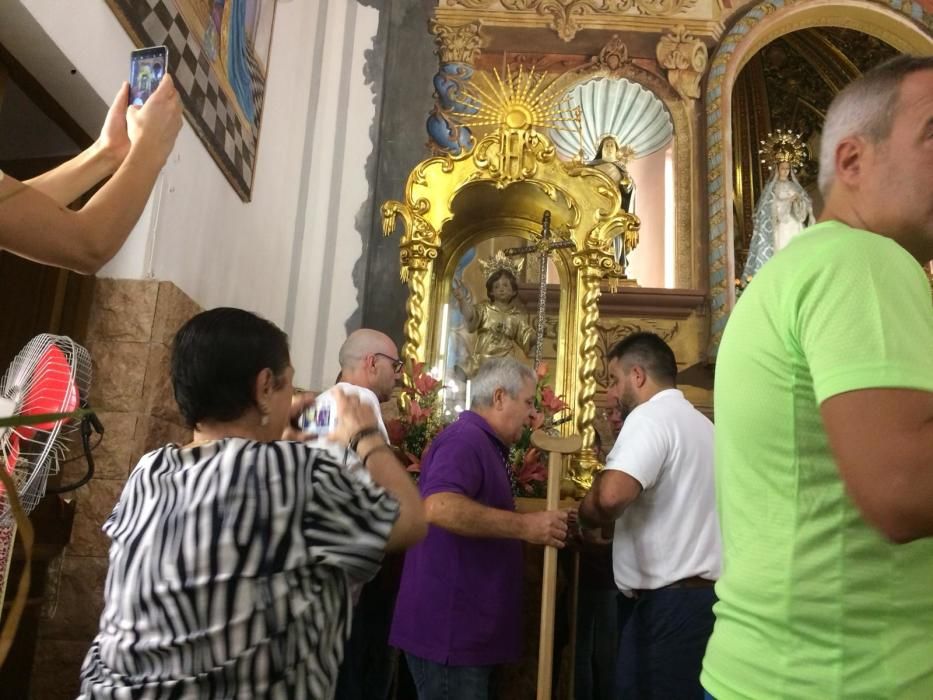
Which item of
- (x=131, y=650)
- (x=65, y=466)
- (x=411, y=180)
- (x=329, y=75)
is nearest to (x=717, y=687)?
(x=131, y=650)

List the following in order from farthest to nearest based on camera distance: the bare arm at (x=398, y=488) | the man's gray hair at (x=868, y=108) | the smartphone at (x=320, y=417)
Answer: the smartphone at (x=320, y=417) → the bare arm at (x=398, y=488) → the man's gray hair at (x=868, y=108)

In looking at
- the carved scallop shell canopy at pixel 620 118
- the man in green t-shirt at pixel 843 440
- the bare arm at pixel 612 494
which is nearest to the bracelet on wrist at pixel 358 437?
the man in green t-shirt at pixel 843 440

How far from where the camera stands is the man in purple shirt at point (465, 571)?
2.18 m

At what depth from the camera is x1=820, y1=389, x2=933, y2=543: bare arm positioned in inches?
28.2

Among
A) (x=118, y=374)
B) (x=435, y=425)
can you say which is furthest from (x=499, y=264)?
(x=118, y=374)

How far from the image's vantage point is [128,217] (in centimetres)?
106

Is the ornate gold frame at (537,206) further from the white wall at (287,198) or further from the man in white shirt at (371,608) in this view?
the white wall at (287,198)

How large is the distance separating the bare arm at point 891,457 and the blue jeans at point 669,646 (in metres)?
1.62

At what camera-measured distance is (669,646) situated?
2.23 meters

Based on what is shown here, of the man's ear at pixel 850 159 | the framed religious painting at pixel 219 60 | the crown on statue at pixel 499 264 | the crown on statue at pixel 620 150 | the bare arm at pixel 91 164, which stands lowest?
the man's ear at pixel 850 159

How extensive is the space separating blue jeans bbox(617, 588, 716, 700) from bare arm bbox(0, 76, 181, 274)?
1.88 m

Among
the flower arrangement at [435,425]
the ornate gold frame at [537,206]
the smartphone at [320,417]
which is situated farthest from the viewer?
the ornate gold frame at [537,206]

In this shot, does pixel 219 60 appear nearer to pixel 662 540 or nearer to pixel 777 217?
pixel 662 540

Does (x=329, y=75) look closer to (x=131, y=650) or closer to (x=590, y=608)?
(x=590, y=608)
